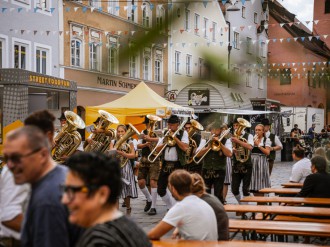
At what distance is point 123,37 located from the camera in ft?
4.02

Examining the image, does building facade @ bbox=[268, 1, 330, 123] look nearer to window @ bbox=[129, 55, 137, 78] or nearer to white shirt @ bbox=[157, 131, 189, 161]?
window @ bbox=[129, 55, 137, 78]

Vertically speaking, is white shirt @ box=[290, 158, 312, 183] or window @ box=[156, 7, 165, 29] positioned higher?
window @ box=[156, 7, 165, 29]

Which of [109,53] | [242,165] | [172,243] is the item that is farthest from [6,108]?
[109,53]

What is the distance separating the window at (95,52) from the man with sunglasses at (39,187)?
144 cm

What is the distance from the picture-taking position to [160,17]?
1.20 metres

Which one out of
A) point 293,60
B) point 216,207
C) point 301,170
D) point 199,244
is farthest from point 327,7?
point 301,170

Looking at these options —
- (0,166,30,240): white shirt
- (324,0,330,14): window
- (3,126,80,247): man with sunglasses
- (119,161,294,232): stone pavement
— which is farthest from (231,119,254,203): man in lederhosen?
(324,0,330,14): window

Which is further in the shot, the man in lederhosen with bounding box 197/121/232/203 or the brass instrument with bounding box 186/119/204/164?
the brass instrument with bounding box 186/119/204/164

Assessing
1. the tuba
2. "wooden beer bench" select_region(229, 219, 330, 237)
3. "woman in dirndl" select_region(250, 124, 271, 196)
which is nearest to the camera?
"wooden beer bench" select_region(229, 219, 330, 237)

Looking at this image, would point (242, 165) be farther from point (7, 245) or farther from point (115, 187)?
point (115, 187)

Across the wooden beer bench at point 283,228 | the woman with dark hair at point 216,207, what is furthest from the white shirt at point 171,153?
the woman with dark hair at point 216,207

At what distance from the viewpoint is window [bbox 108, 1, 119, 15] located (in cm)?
128

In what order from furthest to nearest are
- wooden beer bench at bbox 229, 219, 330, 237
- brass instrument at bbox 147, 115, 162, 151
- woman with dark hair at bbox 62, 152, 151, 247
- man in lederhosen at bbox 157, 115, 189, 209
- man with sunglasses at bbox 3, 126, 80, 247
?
brass instrument at bbox 147, 115, 162, 151
man in lederhosen at bbox 157, 115, 189, 209
wooden beer bench at bbox 229, 219, 330, 237
man with sunglasses at bbox 3, 126, 80, 247
woman with dark hair at bbox 62, 152, 151, 247

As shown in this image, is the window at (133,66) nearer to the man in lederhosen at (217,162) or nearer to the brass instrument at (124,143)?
the brass instrument at (124,143)
